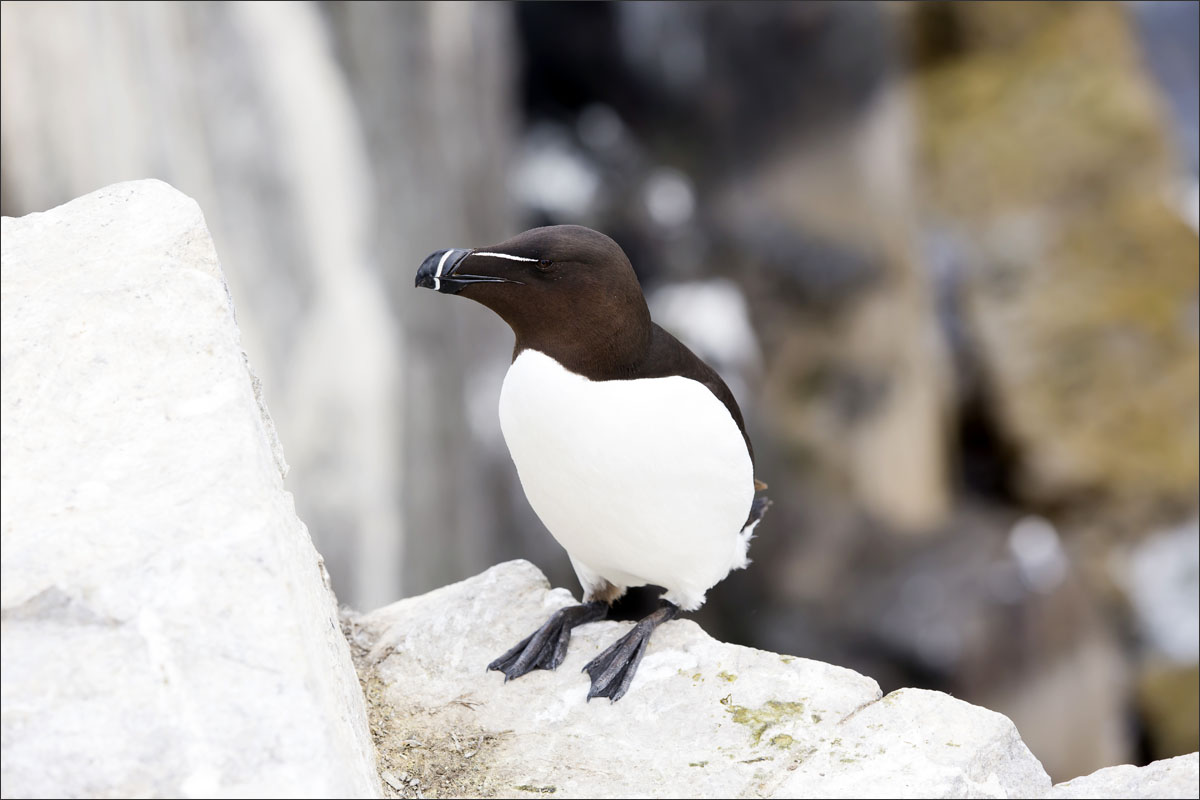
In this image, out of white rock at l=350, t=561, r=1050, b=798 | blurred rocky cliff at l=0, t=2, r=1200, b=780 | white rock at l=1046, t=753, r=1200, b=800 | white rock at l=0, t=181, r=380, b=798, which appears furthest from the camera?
blurred rocky cliff at l=0, t=2, r=1200, b=780

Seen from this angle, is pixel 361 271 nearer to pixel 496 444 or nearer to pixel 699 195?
pixel 496 444

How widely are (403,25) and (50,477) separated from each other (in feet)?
14.9

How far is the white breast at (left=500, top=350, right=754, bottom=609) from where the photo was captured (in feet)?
8.61

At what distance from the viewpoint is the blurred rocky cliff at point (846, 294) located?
588cm

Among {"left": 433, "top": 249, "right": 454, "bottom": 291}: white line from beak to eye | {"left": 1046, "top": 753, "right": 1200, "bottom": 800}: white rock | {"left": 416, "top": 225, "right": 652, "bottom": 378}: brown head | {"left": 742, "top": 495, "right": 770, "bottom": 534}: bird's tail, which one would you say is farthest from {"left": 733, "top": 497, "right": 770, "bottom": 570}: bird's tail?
{"left": 433, "top": 249, "right": 454, "bottom": 291}: white line from beak to eye

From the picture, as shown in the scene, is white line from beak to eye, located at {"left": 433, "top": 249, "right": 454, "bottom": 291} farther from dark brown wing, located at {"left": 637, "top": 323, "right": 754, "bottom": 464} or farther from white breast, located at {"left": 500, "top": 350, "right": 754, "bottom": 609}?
dark brown wing, located at {"left": 637, "top": 323, "right": 754, "bottom": 464}

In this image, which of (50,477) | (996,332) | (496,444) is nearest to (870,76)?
(996,332)

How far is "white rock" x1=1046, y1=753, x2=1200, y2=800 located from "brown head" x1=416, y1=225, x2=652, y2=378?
51.1 inches

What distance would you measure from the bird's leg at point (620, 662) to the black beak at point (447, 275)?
97 cm

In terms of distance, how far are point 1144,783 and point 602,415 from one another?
1.33 m

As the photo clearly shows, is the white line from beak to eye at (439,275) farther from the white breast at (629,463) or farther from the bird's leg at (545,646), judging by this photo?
the bird's leg at (545,646)

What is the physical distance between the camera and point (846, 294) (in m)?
9.23

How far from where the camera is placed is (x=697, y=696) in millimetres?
2738

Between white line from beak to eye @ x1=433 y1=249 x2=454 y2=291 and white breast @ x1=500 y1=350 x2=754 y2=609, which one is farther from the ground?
white line from beak to eye @ x1=433 y1=249 x2=454 y2=291
